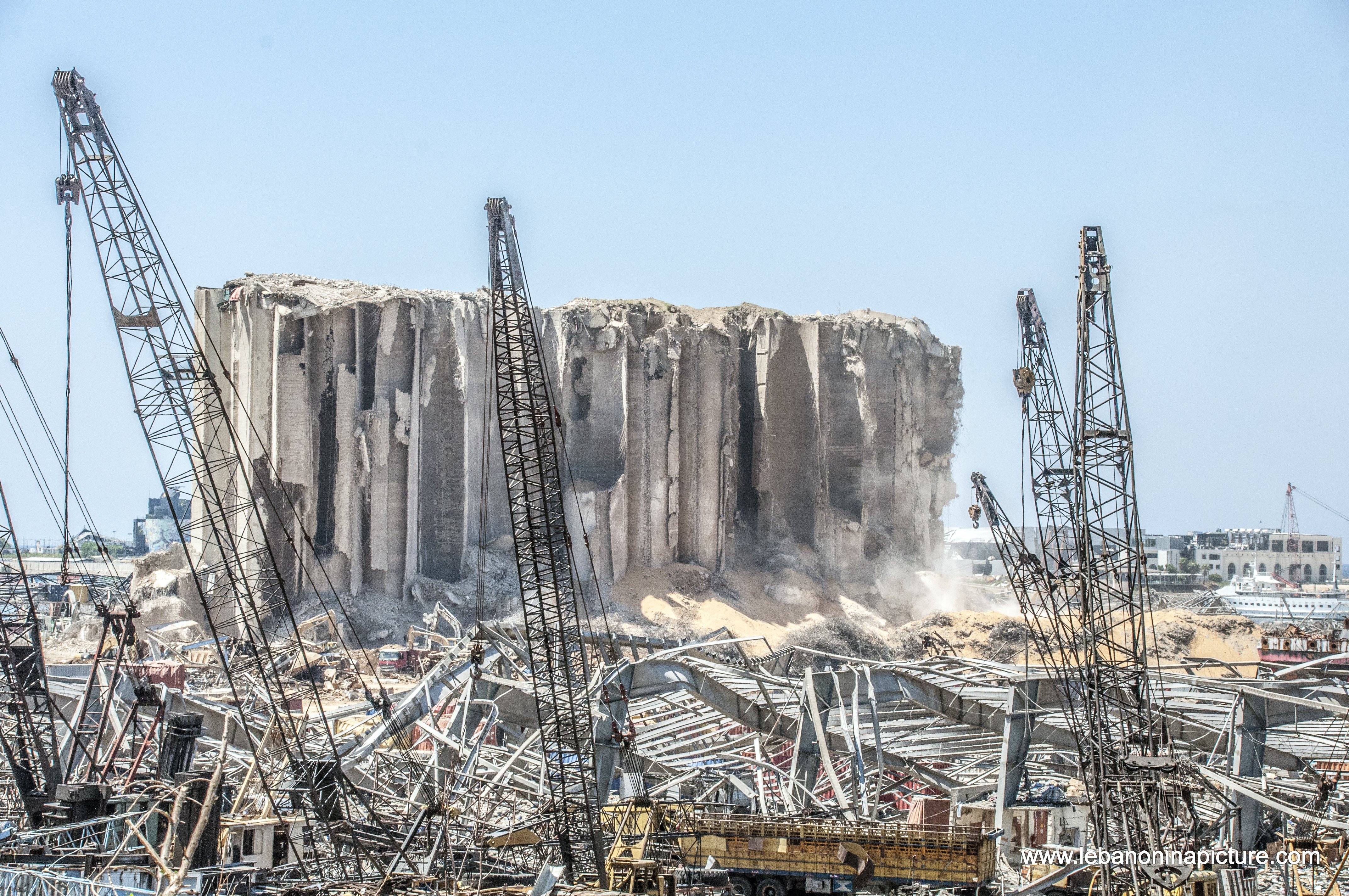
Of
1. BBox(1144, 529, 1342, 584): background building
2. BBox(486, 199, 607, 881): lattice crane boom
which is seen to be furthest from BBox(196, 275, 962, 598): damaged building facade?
BBox(1144, 529, 1342, 584): background building

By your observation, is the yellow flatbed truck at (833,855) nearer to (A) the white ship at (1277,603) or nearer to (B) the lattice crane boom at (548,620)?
(B) the lattice crane boom at (548,620)

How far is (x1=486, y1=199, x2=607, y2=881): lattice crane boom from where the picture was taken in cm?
2973

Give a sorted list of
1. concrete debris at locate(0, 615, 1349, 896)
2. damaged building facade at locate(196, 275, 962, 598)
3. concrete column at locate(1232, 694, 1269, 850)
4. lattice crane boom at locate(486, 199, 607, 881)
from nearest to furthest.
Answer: concrete debris at locate(0, 615, 1349, 896)
concrete column at locate(1232, 694, 1269, 850)
lattice crane boom at locate(486, 199, 607, 881)
damaged building facade at locate(196, 275, 962, 598)

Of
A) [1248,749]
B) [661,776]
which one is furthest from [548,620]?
[1248,749]

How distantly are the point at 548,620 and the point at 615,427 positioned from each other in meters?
47.0

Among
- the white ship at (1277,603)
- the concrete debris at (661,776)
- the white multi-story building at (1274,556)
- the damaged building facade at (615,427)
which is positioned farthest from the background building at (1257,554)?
the concrete debris at (661,776)

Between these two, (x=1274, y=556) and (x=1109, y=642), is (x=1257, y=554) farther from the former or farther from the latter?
(x=1109, y=642)

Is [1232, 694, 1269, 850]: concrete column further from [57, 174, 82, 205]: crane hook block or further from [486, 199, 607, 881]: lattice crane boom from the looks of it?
[57, 174, 82, 205]: crane hook block

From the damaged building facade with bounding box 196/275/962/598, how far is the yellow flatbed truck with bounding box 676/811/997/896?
37123mm

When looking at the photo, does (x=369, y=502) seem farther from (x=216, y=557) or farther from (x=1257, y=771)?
(x=1257, y=771)

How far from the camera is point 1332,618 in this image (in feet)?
315

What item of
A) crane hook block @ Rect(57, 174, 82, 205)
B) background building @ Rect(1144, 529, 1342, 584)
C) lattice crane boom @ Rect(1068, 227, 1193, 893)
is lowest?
background building @ Rect(1144, 529, 1342, 584)

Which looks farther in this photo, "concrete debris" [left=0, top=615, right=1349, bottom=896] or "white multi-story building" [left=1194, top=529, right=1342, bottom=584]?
"white multi-story building" [left=1194, top=529, right=1342, bottom=584]

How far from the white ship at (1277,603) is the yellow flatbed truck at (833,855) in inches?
2706
